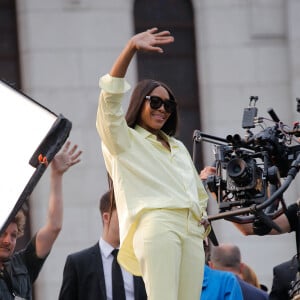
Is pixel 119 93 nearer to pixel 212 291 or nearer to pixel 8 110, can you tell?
pixel 8 110

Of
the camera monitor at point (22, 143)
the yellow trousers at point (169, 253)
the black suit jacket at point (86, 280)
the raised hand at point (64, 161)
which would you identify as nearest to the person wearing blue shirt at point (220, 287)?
the black suit jacket at point (86, 280)

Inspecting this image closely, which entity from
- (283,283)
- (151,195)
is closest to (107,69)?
(283,283)

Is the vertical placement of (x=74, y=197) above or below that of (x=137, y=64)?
below

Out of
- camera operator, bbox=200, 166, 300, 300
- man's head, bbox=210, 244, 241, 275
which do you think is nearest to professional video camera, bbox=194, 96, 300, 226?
camera operator, bbox=200, 166, 300, 300

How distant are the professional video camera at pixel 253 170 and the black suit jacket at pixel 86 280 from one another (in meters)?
1.58

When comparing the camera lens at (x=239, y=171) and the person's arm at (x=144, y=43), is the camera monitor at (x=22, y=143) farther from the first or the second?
the camera lens at (x=239, y=171)

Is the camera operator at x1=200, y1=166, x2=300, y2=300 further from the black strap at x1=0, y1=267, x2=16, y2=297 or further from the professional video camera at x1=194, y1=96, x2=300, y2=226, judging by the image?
the black strap at x1=0, y1=267, x2=16, y2=297

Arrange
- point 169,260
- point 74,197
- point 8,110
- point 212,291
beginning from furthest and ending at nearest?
point 74,197 → point 212,291 → point 169,260 → point 8,110

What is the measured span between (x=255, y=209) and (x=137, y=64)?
7.32m

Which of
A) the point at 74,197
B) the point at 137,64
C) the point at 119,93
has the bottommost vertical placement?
the point at 74,197

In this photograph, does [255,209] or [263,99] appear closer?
[255,209]

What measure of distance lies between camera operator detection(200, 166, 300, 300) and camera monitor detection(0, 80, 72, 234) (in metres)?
1.29

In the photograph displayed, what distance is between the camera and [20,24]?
15469 mm

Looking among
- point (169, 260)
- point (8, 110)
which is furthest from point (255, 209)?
point (8, 110)
